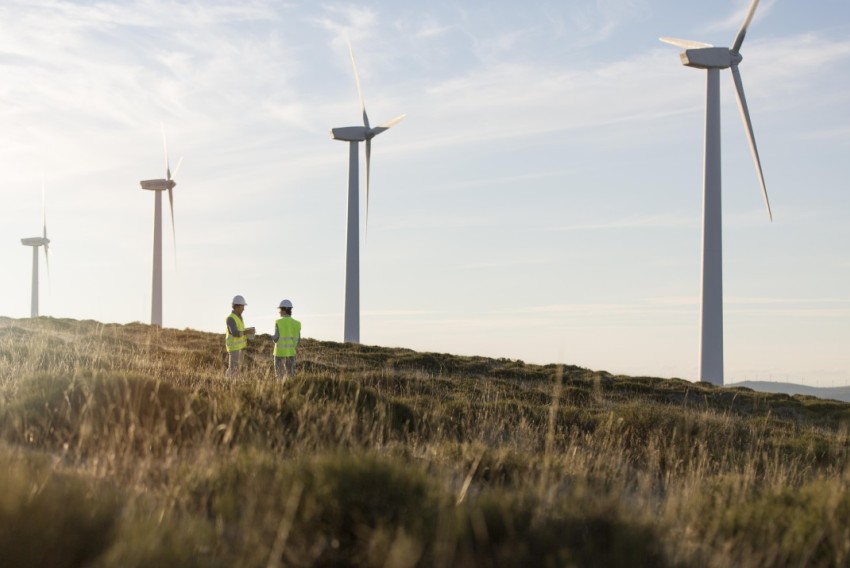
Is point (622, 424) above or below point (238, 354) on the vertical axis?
below

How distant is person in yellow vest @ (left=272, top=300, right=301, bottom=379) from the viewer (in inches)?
795

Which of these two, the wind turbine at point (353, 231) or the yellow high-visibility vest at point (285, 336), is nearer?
the yellow high-visibility vest at point (285, 336)

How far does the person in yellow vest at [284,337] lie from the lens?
20203 mm

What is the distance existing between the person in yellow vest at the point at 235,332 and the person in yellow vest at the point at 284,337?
2.02ft

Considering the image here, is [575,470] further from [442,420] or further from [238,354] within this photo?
[238,354]

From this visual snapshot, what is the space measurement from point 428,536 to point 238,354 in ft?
48.9

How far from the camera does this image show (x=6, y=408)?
12133mm

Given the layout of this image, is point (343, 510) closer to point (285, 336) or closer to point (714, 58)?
point (285, 336)

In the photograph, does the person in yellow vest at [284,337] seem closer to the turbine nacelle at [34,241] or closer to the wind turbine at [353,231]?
the wind turbine at [353,231]

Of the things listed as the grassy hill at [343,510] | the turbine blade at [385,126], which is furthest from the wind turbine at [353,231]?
the grassy hill at [343,510]

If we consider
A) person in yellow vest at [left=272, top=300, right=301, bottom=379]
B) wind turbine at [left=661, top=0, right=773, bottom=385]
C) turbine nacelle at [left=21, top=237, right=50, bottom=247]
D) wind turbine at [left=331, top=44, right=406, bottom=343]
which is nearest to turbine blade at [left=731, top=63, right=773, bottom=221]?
wind turbine at [left=661, top=0, right=773, bottom=385]

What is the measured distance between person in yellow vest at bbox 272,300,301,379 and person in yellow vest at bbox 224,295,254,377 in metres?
0.61

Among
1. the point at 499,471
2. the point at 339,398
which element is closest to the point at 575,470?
the point at 499,471

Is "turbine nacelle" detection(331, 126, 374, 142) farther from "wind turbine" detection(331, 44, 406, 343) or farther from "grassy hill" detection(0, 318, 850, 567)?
"grassy hill" detection(0, 318, 850, 567)
